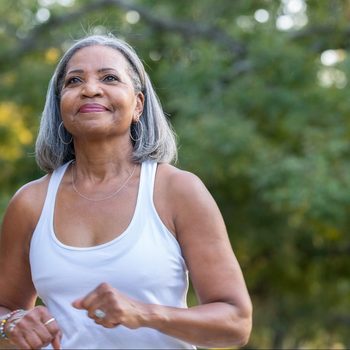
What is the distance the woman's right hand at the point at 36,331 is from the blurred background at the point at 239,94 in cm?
546

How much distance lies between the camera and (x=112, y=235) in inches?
96.7

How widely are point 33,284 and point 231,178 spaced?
681cm

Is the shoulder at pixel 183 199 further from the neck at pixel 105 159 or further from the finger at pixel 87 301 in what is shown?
the finger at pixel 87 301

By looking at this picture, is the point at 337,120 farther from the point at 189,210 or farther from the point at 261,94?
the point at 189,210

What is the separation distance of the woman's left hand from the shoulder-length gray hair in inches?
20.5

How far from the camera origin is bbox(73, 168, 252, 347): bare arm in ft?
7.47

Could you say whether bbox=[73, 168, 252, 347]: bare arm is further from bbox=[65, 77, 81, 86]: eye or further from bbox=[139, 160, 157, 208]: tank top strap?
bbox=[65, 77, 81, 86]: eye

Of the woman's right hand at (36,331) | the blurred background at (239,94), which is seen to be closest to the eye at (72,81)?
the woman's right hand at (36,331)

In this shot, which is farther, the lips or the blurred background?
the blurred background

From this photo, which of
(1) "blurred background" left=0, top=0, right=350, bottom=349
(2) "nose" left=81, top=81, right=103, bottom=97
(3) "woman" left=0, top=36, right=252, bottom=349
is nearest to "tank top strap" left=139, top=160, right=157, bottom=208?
(3) "woman" left=0, top=36, right=252, bottom=349

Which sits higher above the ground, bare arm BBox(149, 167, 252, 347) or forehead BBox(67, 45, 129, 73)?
forehead BBox(67, 45, 129, 73)

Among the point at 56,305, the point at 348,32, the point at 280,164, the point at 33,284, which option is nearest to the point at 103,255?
the point at 56,305

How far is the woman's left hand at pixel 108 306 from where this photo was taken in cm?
217

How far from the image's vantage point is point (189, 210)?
8.04 feet
